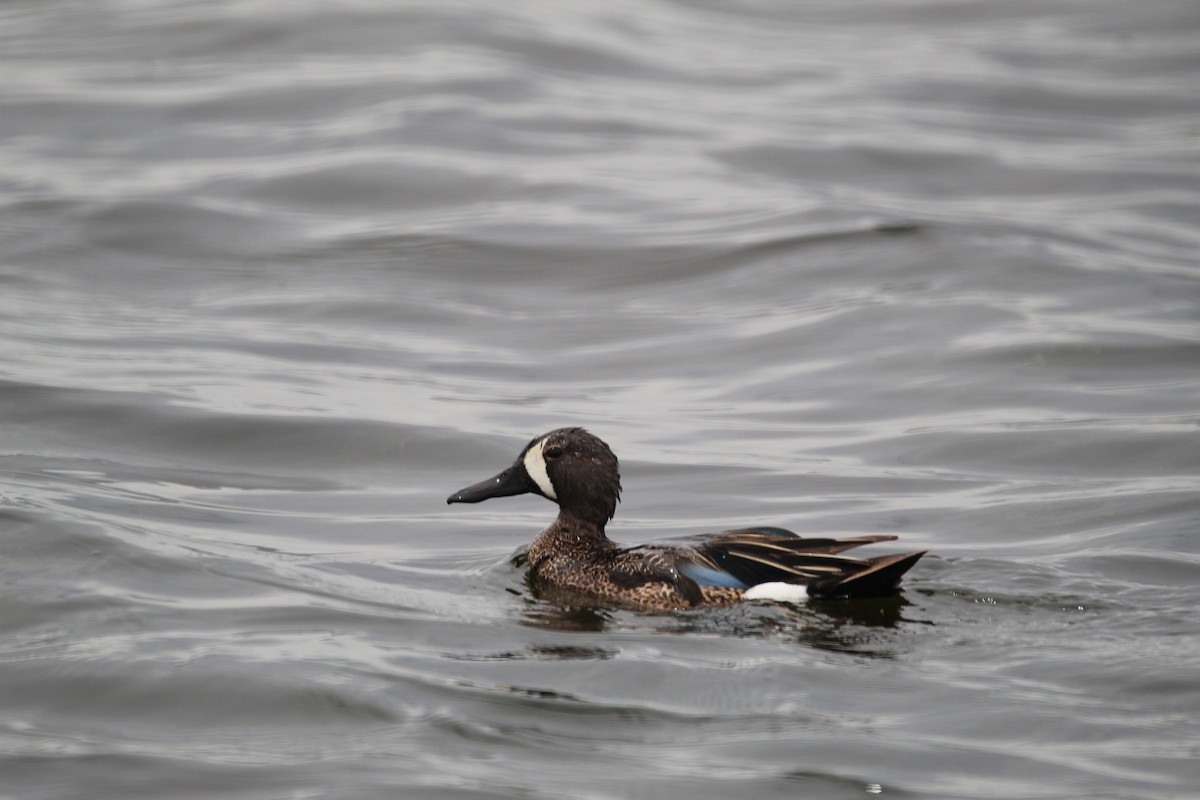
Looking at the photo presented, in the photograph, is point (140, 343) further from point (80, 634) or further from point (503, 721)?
point (503, 721)

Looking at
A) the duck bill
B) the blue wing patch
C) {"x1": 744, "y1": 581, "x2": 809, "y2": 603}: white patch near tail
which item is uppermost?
the duck bill

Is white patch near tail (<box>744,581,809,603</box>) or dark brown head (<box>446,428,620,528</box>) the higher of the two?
dark brown head (<box>446,428,620,528</box>)

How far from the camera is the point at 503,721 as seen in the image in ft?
20.8

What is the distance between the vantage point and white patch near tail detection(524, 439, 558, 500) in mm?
8570

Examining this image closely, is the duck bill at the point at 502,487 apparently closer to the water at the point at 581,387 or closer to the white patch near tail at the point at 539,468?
the white patch near tail at the point at 539,468

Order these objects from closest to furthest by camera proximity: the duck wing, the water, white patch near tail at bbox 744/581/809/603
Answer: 1. the water
2. the duck wing
3. white patch near tail at bbox 744/581/809/603

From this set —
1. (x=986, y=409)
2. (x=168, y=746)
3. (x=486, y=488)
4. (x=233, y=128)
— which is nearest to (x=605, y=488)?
(x=486, y=488)

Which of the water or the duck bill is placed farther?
the duck bill

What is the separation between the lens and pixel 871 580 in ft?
24.7

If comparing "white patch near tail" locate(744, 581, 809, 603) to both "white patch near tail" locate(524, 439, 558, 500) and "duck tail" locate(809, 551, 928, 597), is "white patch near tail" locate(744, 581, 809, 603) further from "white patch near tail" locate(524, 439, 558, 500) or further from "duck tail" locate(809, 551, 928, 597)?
"white patch near tail" locate(524, 439, 558, 500)

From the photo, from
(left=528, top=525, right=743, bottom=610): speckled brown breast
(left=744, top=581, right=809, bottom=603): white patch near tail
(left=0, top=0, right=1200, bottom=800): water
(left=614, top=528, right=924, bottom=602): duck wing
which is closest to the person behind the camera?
(left=0, top=0, right=1200, bottom=800): water

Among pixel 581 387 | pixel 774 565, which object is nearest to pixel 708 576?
pixel 774 565

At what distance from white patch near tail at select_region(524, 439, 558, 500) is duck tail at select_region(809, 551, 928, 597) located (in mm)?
1581

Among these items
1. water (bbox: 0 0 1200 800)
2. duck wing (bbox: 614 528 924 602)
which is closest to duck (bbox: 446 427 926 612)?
duck wing (bbox: 614 528 924 602)
